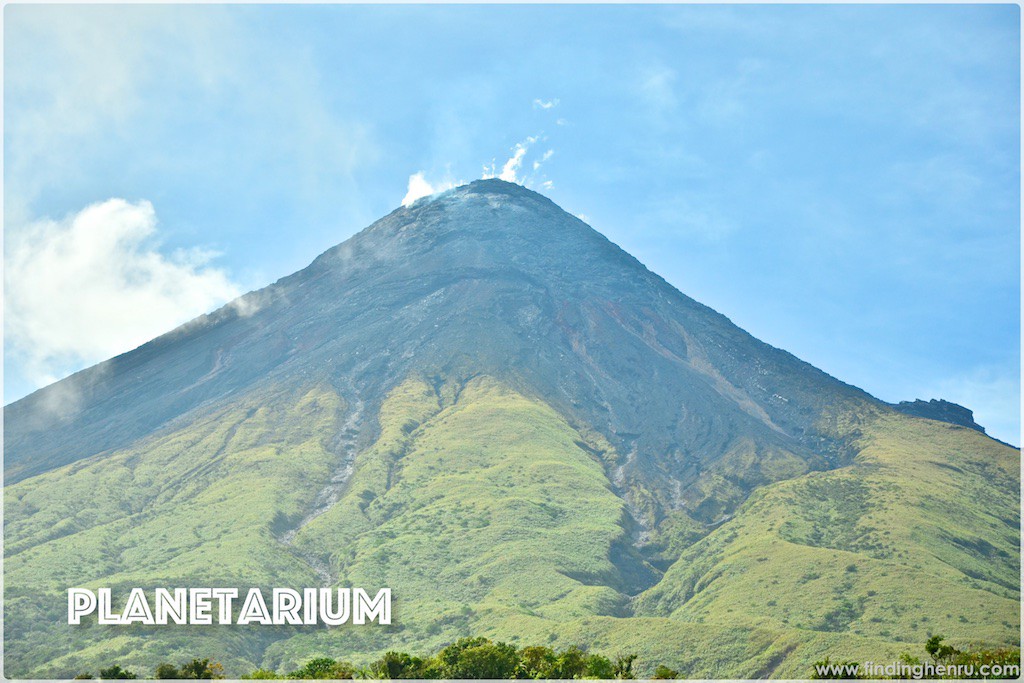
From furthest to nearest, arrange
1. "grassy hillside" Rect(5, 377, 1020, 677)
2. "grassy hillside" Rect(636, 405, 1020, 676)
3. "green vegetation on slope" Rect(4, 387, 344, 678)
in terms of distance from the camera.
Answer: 1. "grassy hillside" Rect(636, 405, 1020, 676)
2. "green vegetation on slope" Rect(4, 387, 344, 678)
3. "grassy hillside" Rect(5, 377, 1020, 677)

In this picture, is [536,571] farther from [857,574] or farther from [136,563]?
[136,563]

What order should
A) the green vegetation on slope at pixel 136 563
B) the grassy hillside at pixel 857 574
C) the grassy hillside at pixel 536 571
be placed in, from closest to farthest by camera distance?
the grassy hillside at pixel 536 571
the green vegetation on slope at pixel 136 563
the grassy hillside at pixel 857 574

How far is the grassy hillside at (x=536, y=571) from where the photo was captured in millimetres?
138875

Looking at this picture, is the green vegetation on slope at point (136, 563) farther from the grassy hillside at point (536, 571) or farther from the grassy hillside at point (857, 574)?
the grassy hillside at point (857, 574)

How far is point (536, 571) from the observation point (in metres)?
168

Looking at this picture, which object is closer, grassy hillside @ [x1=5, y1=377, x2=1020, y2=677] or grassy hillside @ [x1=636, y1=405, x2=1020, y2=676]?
grassy hillside @ [x1=5, y1=377, x2=1020, y2=677]

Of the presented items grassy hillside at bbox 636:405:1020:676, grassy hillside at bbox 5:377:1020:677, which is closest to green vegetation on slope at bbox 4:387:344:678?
grassy hillside at bbox 5:377:1020:677

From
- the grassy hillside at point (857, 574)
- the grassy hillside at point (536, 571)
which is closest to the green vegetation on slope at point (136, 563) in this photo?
the grassy hillside at point (536, 571)

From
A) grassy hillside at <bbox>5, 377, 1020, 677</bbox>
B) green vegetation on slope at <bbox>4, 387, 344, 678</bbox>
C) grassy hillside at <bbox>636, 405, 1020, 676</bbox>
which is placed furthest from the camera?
grassy hillside at <bbox>636, 405, 1020, 676</bbox>

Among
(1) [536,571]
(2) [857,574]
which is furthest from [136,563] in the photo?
(2) [857,574]

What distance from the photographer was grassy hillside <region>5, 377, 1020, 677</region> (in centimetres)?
13888

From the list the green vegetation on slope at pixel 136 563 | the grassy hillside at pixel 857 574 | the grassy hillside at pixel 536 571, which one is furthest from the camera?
the grassy hillside at pixel 857 574

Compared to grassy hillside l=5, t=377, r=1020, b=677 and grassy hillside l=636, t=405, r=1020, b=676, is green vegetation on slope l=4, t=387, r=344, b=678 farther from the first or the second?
grassy hillside l=636, t=405, r=1020, b=676

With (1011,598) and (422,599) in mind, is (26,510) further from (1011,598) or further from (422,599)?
(1011,598)
